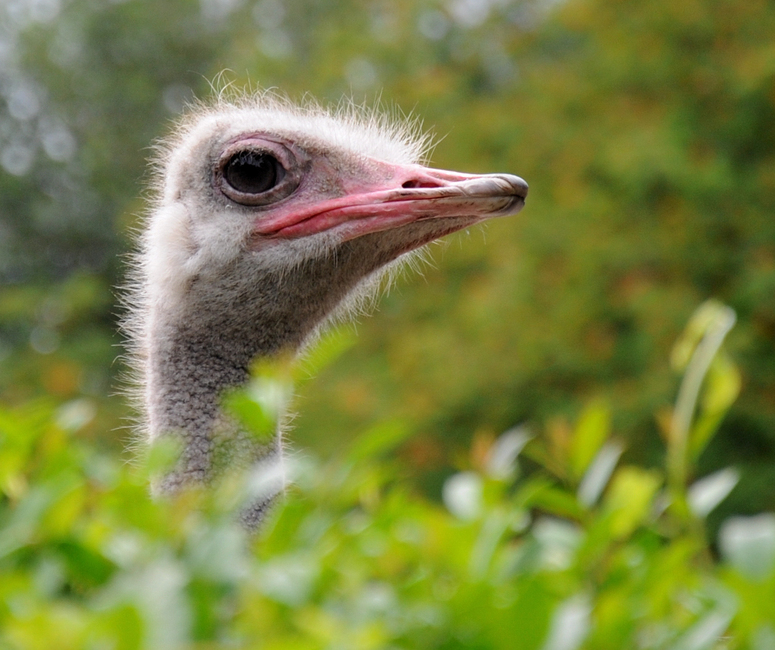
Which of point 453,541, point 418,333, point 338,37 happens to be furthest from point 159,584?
point 338,37

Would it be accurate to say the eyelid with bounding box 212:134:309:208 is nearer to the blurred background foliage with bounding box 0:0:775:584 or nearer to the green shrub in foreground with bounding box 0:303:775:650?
the green shrub in foreground with bounding box 0:303:775:650

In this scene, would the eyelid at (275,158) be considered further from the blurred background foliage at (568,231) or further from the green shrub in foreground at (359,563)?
the blurred background foliage at (568,231)


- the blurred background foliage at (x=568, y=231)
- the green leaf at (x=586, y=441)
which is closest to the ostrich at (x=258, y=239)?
the green leaf at (x=586, y=441)

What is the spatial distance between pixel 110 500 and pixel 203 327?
5.74 ft

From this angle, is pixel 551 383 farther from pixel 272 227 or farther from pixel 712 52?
pixel 272 227

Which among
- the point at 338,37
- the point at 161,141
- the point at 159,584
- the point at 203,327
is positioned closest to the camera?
the point at 159,584

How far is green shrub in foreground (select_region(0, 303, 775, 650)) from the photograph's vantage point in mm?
1108

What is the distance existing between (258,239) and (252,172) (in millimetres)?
194

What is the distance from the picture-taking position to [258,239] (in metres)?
3.20

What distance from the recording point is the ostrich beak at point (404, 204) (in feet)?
9.52

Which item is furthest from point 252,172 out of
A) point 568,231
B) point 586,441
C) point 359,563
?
point 568,231

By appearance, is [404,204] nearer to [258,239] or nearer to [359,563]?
[258,239]

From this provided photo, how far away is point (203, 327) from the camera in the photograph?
123 inches

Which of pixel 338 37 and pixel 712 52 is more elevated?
pixel 338 37
